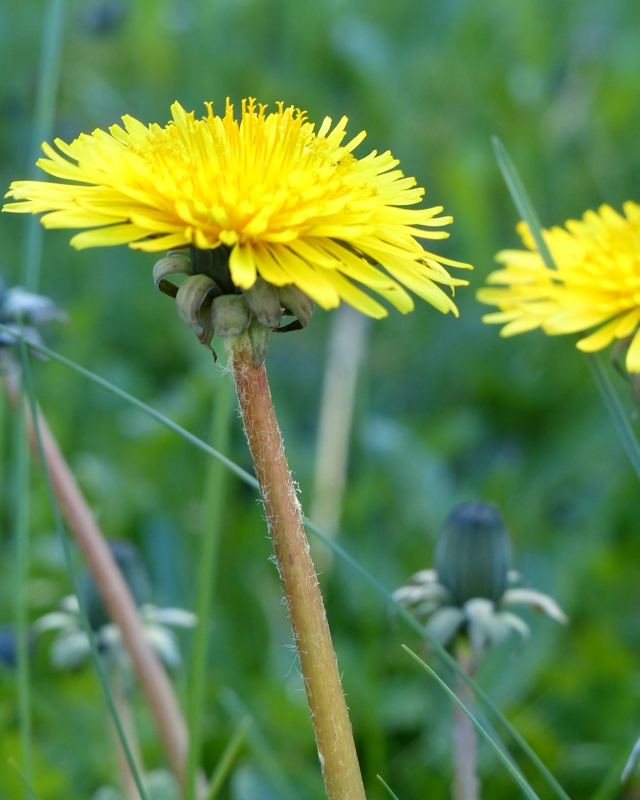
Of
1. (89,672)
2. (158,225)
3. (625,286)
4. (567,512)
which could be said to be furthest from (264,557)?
(158,225)

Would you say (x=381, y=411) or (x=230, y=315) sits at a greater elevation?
(x=381, y=411)

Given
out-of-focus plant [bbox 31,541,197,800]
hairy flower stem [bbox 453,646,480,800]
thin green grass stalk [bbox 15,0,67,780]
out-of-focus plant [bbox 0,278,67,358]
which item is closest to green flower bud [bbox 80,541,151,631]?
out-of-focus plant [bbox 31,541,197,800]

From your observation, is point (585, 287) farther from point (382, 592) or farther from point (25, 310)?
point (25, 310)

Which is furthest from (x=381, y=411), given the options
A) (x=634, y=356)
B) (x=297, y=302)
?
(x=297, y=302)

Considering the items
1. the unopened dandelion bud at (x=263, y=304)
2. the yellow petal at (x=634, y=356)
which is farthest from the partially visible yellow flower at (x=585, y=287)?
the unopened dandelion bud at (x=263, y=304)

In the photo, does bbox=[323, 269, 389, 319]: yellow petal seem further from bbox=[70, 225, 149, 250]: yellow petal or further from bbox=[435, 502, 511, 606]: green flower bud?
bbox=[435, 502, 511, 606]: green flower bud

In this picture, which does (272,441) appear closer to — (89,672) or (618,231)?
(618,231)
